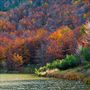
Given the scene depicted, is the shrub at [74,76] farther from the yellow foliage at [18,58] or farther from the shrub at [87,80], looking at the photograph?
the yellow foliage at [18,58]

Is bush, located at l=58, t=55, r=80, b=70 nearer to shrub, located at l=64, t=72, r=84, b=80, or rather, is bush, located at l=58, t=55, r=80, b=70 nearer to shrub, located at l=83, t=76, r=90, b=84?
shrub, located at l=64, t=72, r=84, b=80

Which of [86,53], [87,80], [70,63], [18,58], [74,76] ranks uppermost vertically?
[86,53]

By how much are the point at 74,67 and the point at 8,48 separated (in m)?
67.0

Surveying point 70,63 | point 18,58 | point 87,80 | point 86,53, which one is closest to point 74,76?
point 87,80

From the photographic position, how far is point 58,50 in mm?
138000

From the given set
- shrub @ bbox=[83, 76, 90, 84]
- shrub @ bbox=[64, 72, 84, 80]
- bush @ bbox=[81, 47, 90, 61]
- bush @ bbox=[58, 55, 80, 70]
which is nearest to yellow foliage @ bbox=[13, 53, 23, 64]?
bush @ bbox=[58, 55, 80, 70]

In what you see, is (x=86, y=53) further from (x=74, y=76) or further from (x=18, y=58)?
(x=18, y=58)

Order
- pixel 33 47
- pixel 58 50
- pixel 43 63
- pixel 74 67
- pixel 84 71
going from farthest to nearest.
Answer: pixel 33 47 < pixel 43 63 < pixel 58 50 < pixel 74 67 < pixel 84 71

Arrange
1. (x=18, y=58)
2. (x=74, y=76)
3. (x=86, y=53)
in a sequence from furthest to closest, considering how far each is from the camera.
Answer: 1. (x=18, y=58)
2. (x=86, y=53)
3. (x=74, y=76)

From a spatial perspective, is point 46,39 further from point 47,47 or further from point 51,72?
point 51,72

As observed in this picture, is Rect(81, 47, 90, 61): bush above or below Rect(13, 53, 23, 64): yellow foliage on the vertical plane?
above

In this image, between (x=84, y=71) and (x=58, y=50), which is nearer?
(x=84, y=71)

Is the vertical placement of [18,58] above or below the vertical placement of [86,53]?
below

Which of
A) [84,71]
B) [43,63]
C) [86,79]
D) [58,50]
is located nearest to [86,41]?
[84,71]
